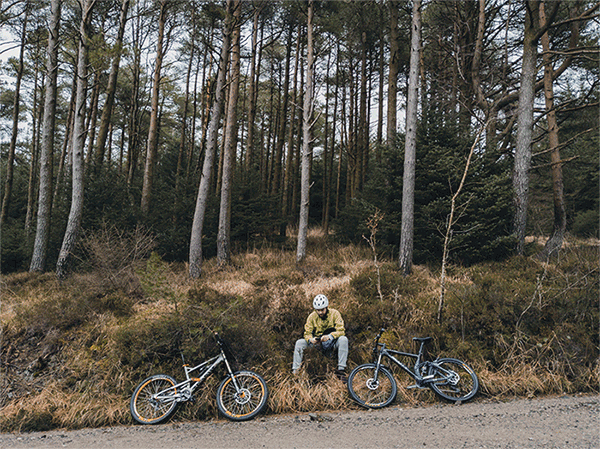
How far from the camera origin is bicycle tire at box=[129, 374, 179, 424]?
14.4 feet

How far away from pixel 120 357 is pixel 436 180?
27.7ft

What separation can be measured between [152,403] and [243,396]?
1.19 m

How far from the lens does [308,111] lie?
10383 millimetres

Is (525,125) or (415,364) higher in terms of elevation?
(525,125)

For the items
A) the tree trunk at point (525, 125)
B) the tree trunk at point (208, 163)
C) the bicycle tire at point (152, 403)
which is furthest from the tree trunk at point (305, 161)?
the bicycle tire at point (152, 403)

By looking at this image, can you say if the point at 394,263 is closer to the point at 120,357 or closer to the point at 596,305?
the point at 596,305

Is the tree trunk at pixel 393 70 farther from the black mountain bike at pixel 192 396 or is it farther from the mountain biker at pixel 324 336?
the black mountain bike at pixel 192 396

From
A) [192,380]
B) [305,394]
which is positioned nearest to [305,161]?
[305,394]

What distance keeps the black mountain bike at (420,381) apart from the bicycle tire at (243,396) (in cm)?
123

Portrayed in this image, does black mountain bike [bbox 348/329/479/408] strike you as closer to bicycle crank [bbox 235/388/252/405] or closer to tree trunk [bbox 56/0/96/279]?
bicycle crank [bbox 235/388/252/405]

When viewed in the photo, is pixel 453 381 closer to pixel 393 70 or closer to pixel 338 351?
pixel 338 351

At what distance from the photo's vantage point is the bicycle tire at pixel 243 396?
438cm

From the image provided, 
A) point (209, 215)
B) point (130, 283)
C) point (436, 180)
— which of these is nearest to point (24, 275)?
point (130, 283)

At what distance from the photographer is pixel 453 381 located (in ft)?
15.4
